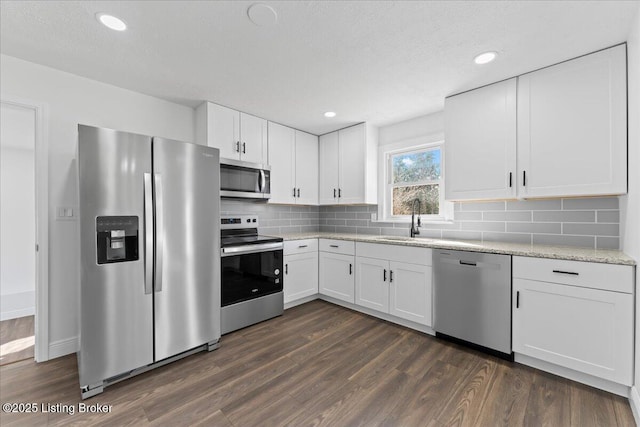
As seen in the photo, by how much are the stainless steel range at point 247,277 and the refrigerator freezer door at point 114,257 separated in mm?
715

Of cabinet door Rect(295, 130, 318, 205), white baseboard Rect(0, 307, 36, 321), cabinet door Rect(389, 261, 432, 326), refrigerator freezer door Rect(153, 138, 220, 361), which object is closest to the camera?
refrigerator freezer door Rect(153, 138, 220, 361)

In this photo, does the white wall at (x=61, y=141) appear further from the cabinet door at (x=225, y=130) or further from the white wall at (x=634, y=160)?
the white wall at (x=634, y=160)

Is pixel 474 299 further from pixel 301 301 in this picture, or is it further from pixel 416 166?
pixel 301 301

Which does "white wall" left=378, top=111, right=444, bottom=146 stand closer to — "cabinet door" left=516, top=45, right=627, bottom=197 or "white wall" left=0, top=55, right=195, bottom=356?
"cabinet door" left=516, top=45, right=627, bottom=197

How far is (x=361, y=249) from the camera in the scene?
3.08m

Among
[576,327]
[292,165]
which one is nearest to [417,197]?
[292,165]

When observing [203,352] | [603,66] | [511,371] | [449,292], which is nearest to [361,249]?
[449,292]

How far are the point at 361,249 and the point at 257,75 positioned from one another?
6.77 ft

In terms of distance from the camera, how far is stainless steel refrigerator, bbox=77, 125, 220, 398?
172 cm

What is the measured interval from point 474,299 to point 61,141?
12.2ft

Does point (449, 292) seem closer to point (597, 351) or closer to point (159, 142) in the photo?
point (597, 351)

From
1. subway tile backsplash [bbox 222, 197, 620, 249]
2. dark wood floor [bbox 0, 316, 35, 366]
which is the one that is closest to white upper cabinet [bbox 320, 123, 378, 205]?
subway tile backsplash [bbox 222, 197, 620, 249]

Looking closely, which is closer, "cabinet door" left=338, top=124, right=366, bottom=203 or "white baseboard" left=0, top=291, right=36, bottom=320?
"white baseboard" left=0, top=291, right=36, bottom=320

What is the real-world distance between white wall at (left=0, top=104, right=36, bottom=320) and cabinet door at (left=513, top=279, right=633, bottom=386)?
512 cm
